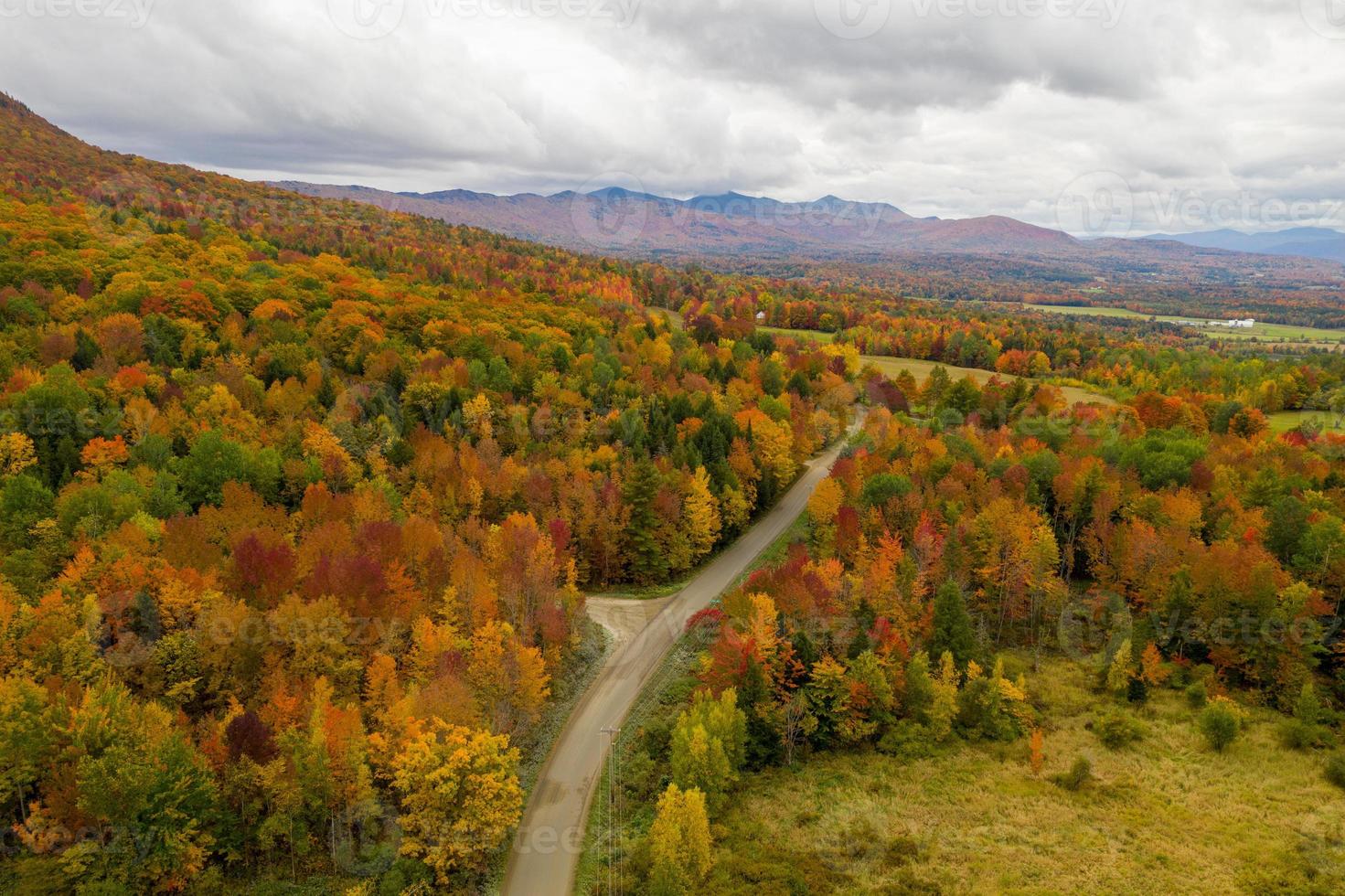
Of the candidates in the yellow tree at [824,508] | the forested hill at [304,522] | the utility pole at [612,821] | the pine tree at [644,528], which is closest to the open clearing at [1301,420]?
the forested hill at [304,522]

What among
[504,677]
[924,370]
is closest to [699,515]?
[504,677]

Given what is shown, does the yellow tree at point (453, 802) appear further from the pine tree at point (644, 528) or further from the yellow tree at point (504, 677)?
the pine tree at point (644, 528)

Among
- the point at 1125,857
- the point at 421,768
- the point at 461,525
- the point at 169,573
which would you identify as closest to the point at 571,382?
the point at 461,525

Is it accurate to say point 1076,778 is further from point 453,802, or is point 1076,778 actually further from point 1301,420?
point 1301,420

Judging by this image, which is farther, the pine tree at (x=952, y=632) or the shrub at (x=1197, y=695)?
the shrub at (x=1197, y=695)

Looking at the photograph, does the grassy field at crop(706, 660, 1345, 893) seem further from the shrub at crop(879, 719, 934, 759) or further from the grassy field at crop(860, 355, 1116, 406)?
the grassy field at crop(860, 355, 1116, 406)

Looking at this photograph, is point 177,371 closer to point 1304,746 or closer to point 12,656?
point 12,656
